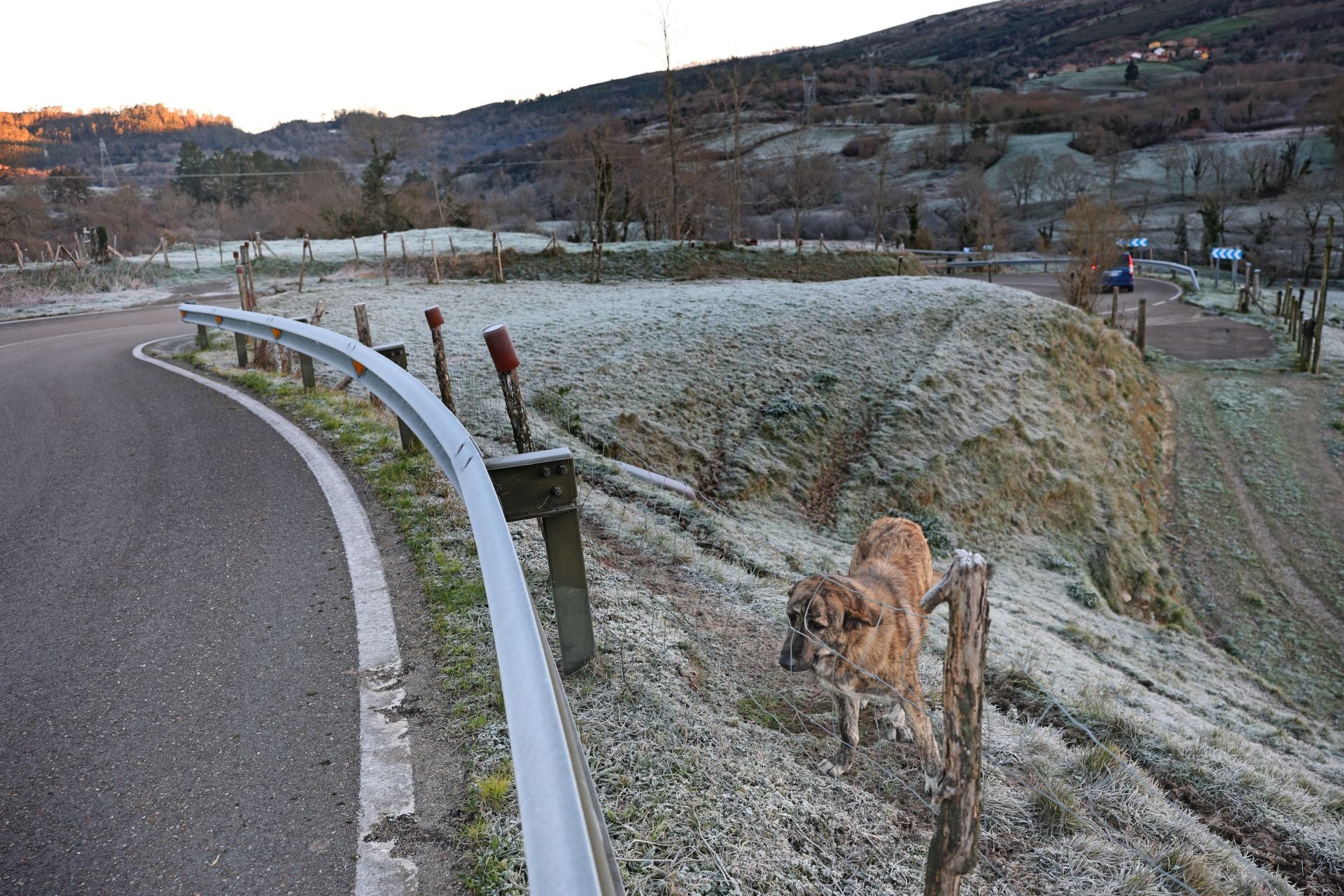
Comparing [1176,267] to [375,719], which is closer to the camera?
[375,719]

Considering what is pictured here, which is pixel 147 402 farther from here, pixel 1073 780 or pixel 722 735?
pixel 1073 780

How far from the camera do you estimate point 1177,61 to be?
16075 centimetres

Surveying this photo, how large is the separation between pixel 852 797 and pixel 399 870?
1996 millimetres

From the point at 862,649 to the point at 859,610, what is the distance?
230mm

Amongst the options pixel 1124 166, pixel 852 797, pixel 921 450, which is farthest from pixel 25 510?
pixel 1124 166

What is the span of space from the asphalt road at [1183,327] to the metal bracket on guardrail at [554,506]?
1369 inches

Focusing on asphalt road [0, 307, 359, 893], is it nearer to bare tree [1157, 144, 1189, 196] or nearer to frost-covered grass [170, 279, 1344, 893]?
frost-covered grass [170, 279, 1344, 893]

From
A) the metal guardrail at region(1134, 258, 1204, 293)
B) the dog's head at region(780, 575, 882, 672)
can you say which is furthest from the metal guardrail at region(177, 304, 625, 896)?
the metal guardrail at region(1134, 258, 1204, 293)

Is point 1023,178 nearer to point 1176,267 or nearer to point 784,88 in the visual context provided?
point 1176,267

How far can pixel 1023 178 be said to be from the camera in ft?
286

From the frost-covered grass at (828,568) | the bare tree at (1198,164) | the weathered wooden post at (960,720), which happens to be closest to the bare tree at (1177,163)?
the bare tree at (1198,164)

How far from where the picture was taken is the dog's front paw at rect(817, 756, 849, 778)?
13.1ft

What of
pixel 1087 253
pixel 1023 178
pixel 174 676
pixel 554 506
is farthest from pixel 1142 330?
pixel 1023 178

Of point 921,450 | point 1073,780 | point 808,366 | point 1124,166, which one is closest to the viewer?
point 1073,780
